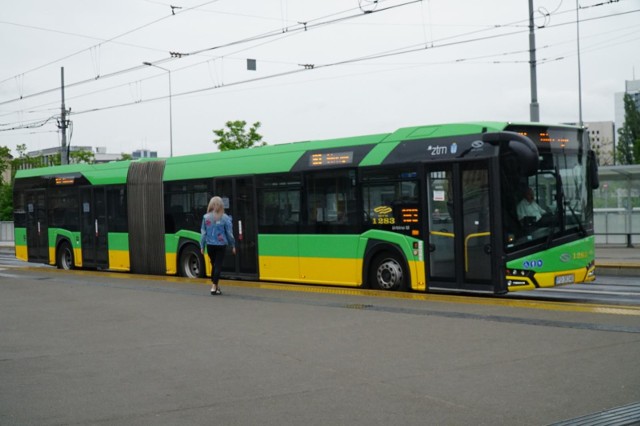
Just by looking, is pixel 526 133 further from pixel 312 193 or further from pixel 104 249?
pixel 104 249

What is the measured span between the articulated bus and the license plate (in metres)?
0.02

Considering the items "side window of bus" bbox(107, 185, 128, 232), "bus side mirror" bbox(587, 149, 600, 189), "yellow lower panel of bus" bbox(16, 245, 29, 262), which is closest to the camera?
"bus side mirror" bbox(587, 149, 600, 189)

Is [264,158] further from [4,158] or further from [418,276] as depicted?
[4,158]

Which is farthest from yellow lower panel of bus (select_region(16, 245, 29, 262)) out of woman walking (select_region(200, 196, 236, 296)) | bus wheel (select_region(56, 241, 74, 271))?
woman walking (select_region(200, 196, 236, 296))

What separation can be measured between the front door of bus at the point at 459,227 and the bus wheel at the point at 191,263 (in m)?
7.00

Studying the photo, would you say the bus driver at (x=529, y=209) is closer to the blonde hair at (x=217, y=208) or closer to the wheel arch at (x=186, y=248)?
the blonde hair at (x=217, y=208)

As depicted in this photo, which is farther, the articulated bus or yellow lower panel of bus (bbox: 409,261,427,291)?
yellow lower panel of bus (bbox: 409,261,427,291)

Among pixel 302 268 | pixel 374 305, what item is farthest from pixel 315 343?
pixel 302 268

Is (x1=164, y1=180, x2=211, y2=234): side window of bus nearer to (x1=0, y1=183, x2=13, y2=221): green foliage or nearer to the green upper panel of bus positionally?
the green upper panel of bus

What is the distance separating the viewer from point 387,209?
575 inches

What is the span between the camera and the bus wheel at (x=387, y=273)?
14320mm

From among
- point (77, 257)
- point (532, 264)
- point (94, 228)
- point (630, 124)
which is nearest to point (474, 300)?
point (532, 264)

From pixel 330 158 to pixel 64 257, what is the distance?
37.5 feet

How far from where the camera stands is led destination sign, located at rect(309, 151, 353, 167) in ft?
51.2
